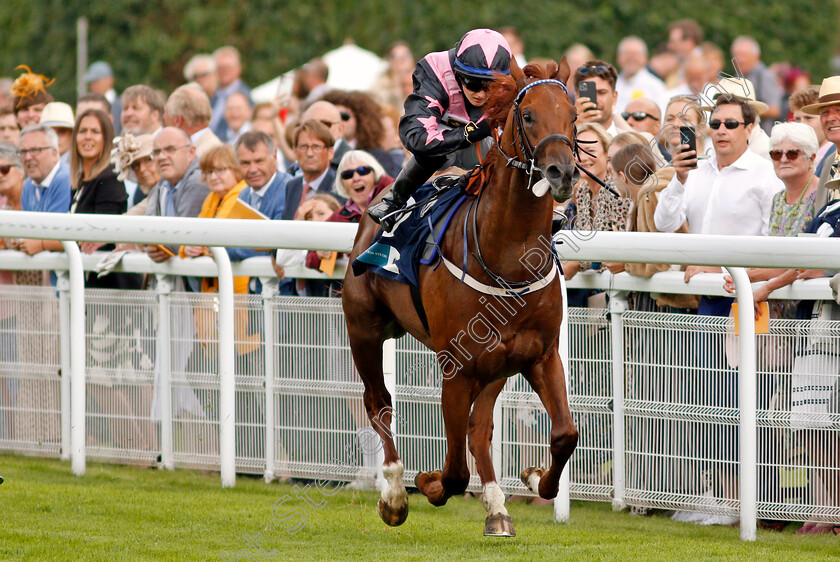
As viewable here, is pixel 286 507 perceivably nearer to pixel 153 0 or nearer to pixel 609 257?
pixel 609 257

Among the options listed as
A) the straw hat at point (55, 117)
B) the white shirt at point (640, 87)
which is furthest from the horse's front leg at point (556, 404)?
the white shirt at point (640, 87)

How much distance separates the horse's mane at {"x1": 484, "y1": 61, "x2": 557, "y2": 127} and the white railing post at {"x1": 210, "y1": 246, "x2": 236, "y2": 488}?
262 cm

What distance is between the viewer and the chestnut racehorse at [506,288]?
4.77 metres

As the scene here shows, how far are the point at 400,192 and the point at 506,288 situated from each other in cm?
95

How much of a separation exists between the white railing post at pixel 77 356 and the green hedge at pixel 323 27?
14.1 meters

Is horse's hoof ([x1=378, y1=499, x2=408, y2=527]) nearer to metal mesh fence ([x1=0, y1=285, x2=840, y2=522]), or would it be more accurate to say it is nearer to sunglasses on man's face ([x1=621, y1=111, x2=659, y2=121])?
Result: metal mesh fence ([x1=0, y1=285, x2=840, y2=522])

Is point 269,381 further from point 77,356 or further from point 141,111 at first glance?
point 141,111

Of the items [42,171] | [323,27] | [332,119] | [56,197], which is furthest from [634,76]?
[323,27]

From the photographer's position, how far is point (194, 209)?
8.75m

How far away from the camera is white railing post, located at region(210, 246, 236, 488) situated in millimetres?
7219

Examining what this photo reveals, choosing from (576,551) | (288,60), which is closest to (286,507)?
(576,551)

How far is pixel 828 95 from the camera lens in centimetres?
666

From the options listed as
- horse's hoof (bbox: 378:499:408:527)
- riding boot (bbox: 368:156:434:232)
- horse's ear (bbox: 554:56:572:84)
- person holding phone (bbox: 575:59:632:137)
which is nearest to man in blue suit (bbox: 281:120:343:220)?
person holding phone (bbox: 575:59:632:137)

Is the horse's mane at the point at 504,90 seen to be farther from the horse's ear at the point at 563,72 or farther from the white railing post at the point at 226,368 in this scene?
the white railing post at the point at 226,368
